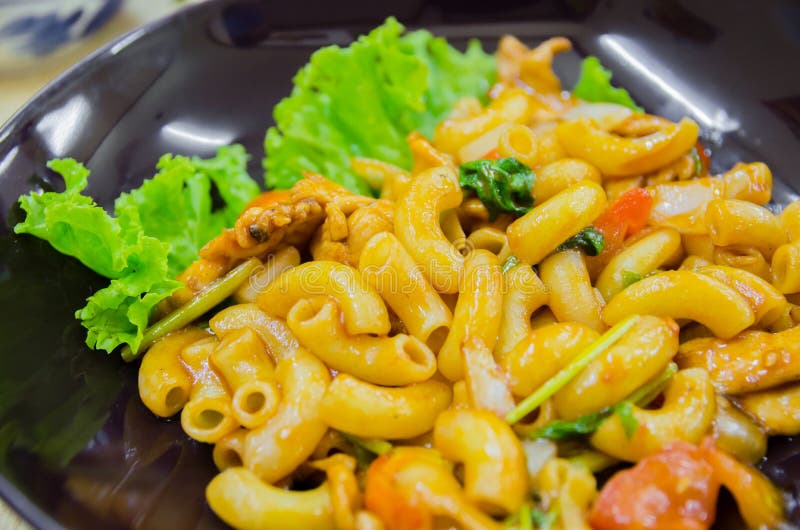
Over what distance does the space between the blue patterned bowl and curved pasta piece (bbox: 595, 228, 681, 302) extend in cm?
358

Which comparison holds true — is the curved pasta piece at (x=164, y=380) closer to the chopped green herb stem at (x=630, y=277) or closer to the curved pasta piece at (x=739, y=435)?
the chopped green herb stem at (x=630, y=277)

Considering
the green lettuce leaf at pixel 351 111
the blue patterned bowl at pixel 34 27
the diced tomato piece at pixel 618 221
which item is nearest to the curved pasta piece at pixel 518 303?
the diced tomato piece at pixel 618 221

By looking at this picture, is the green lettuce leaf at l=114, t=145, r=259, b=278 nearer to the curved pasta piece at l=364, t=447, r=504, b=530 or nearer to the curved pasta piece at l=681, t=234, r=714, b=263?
the curved pasta piece at l=364, t=447, r=504, b=530

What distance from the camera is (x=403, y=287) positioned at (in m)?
1.87

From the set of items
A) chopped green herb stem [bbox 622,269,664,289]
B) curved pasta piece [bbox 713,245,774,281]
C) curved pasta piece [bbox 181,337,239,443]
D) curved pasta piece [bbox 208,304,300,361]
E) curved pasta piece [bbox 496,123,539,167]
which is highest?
curved pasta piece [bbox 496,123,539,167]

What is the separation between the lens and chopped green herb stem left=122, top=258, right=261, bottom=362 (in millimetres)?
2047

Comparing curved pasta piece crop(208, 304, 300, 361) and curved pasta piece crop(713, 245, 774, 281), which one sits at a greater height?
curved pasta piece crop(713, 245, 774, 281)

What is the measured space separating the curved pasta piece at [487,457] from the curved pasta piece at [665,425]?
0.23 metres

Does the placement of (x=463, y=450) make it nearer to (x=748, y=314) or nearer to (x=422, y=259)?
(x=422, y=259)

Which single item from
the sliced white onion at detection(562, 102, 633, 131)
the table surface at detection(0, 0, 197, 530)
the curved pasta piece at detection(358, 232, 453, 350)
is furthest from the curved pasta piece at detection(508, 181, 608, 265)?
the table surface at detection(0, 0, 197, 530)

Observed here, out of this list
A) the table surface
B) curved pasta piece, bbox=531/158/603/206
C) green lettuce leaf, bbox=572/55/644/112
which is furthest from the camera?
the table surface

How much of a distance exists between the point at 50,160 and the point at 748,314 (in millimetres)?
2216

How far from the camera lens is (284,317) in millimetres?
2006

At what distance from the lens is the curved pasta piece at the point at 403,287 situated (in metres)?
1.87
